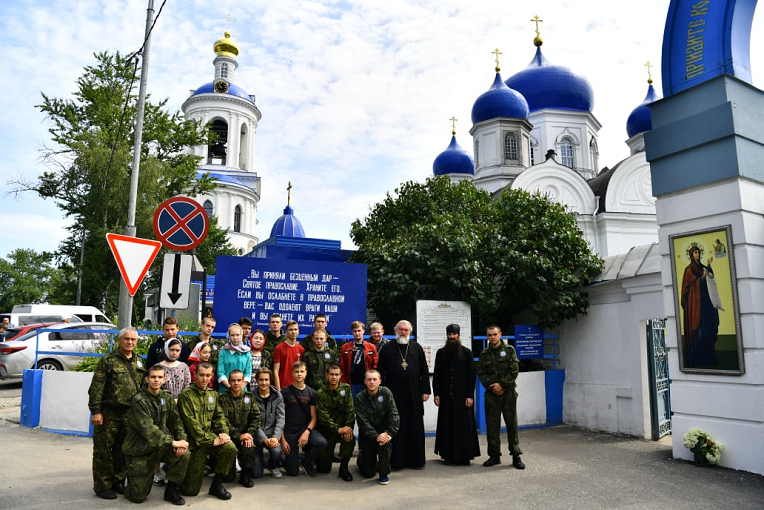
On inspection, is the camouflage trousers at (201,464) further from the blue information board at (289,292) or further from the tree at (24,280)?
the tree at (24,280)

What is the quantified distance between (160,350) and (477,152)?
86.4 feet

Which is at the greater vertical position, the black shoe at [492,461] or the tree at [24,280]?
the tree at [24,280]

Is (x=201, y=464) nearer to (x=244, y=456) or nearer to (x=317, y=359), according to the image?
(x=244, y=456)

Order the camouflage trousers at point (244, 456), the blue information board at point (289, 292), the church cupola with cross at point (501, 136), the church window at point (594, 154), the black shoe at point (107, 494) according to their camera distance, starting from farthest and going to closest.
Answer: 1. the church window at point (594, 154)
2. the church cupola with cross at point (501, 136)
3. the blue information board at point (289, 292)
4. the camouflage trousers at point (244, 456)
5. the black shoe at point (107, 494)

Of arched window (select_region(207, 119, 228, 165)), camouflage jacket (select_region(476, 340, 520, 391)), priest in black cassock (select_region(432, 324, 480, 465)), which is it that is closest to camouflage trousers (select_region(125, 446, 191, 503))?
priest in black cassock (select_region(432, 324, 480, 465))

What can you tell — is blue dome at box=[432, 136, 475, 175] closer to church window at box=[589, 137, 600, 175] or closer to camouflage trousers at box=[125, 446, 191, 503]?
church window at box=[589, 137, 600, 175]

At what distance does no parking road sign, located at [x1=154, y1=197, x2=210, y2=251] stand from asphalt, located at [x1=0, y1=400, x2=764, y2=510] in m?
2.74

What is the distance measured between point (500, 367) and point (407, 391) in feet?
3.98

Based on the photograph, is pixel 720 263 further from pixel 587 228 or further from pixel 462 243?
pixel 587 228

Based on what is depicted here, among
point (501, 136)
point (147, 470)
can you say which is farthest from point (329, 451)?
point (501, 136)

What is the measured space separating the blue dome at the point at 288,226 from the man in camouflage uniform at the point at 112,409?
29.7 m

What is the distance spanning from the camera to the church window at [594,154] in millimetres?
33312

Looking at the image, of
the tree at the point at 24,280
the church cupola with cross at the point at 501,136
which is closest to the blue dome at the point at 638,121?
the church cupola with cross at the point at 501,136

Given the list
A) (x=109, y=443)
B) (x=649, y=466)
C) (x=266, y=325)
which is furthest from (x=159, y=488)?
(x=649, y=466)
